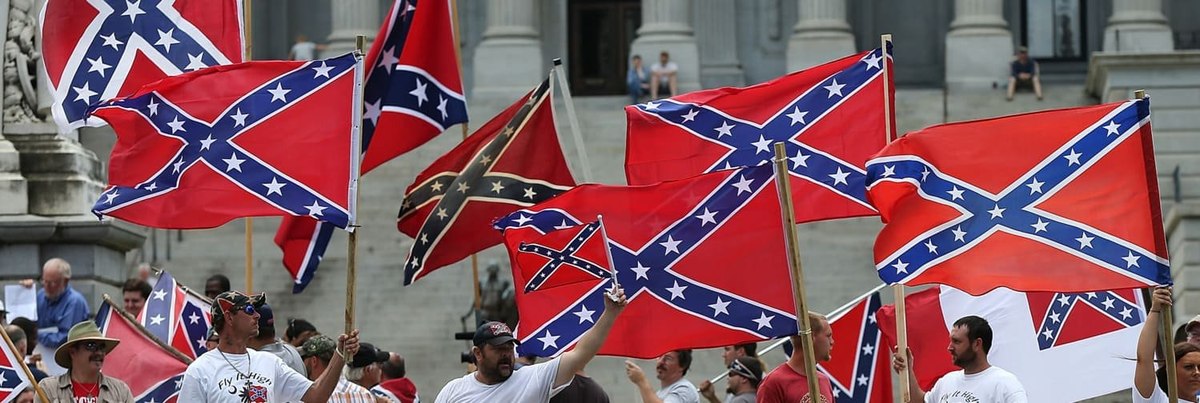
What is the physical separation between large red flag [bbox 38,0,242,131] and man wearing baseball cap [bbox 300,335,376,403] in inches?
120

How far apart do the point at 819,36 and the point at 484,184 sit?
81.6 ft

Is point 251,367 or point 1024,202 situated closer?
point 251,367

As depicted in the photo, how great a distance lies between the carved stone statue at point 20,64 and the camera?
20891 mm

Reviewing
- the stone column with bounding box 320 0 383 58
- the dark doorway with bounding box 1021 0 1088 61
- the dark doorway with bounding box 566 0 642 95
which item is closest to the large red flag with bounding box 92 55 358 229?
the stone column with bounding box 320 0 383 58

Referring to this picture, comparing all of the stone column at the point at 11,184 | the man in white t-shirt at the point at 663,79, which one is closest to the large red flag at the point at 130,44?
the stone column at the point at 11,184

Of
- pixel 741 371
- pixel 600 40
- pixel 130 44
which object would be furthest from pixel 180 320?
pixel 600 40

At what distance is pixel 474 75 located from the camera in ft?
133

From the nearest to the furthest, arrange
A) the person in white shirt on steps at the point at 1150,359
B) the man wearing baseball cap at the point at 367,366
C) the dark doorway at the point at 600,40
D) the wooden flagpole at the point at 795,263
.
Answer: the person in white shirt on steps at the point at 1150,359 → the wooden flagpole at the point at 795,263 → the man wearing baseball cap at the point at 367,366 → the dark doorway at the point at 600,40

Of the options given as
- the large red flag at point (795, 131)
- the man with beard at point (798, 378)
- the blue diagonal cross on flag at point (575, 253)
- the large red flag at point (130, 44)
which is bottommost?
the man with beard at point (798, 378)

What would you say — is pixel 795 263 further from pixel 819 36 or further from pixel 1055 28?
pixel 1055 28

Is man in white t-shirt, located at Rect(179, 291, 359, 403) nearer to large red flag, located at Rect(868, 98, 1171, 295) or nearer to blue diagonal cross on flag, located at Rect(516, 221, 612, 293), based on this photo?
blue diagonal cross on flag, located at Rect(516, 221, 612, 293)

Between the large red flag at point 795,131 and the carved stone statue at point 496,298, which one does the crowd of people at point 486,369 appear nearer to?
the large red flag at point 795,131

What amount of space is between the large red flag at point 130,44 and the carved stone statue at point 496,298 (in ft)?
29.0

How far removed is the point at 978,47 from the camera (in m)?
39.9
